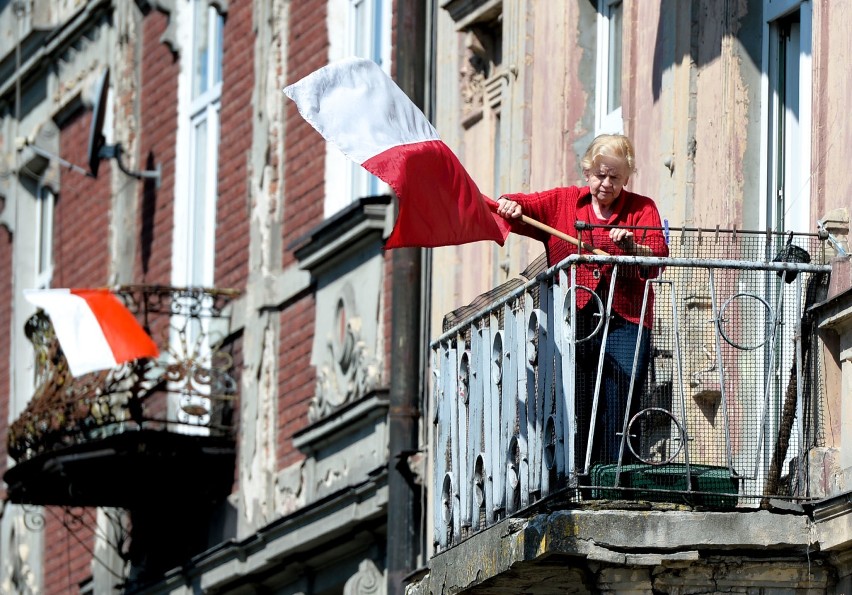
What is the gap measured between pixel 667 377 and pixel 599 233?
2.04 feet

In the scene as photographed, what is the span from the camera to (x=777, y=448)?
33.8 ft

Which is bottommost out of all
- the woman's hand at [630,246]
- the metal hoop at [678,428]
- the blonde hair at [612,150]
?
the metal hoop at [678,428]

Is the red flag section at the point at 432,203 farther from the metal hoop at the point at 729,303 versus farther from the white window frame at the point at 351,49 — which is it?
the white window frame at the point at 351,49

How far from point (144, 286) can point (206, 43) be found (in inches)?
90.0

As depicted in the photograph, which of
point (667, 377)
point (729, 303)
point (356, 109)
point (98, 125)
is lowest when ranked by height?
point (667, 377)

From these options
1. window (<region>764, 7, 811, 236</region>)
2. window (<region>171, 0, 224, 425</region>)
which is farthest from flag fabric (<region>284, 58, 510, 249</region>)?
window (<region>171, 0, 224, 425</region>)

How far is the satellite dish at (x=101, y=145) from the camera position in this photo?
2073 cm

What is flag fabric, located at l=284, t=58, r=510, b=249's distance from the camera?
35.2ft

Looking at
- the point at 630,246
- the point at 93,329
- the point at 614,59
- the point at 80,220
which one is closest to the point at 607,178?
the point at 630,246

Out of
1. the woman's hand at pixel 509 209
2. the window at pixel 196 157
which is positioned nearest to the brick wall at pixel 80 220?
the window at pixel 196 157

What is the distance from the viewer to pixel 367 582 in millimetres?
15719

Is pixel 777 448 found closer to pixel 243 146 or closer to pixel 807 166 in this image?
pixel 807 166

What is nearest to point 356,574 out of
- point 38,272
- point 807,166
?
point 807,166

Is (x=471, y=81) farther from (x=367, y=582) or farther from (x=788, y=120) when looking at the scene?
(x=788, y=120)
